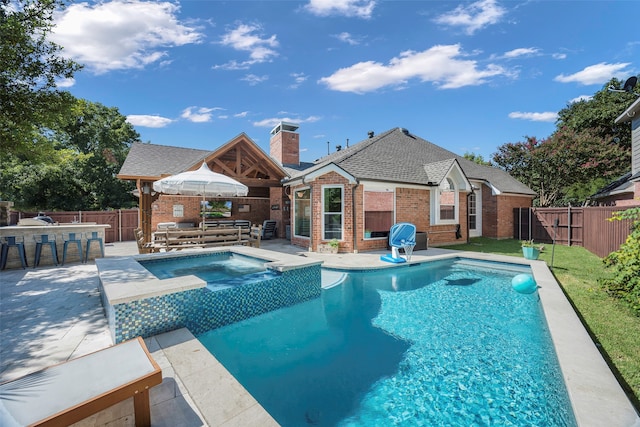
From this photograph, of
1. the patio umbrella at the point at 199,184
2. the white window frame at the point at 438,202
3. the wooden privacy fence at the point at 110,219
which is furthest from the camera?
the wooden privacy fence at the point at 110,219

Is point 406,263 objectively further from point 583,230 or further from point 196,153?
point 196,153

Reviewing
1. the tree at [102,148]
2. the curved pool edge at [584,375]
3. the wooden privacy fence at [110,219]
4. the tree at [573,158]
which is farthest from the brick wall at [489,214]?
Answer: the tree at [102,148]

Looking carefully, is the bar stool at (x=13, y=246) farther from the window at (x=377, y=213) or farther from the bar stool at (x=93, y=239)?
the window at (x=377, y=213)

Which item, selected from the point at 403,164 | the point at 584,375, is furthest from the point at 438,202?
the point at 584,375

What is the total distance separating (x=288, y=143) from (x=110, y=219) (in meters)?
12.1

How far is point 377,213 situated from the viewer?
13.1 m

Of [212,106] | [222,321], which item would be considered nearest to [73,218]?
[212,106]

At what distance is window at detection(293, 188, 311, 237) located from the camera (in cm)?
1370

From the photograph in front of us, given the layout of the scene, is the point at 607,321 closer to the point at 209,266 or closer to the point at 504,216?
the point at 209,266

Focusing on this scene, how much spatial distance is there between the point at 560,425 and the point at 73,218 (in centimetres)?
2145

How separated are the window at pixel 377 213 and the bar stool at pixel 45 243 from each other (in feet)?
37.3

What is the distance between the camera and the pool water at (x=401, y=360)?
3.23 m

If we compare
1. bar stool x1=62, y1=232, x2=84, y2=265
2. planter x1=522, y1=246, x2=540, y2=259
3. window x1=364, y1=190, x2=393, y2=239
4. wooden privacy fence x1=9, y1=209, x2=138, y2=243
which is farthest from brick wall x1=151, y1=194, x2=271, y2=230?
planter x1=522, y1=246, x2=540, y2=259

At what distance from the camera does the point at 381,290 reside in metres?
7.76
